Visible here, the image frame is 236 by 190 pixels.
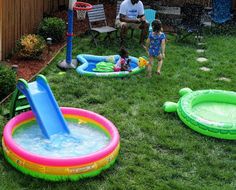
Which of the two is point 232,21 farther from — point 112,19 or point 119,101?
point 119,101

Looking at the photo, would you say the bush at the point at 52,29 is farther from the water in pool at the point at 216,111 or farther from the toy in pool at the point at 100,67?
the water in pool at the point at 216,111

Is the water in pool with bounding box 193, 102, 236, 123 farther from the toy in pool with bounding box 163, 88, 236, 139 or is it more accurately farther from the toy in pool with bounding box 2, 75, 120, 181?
the toy in pool with bounding box 2, 75, 120, 181

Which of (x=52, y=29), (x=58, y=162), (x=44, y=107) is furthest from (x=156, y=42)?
(x=58, y=162)

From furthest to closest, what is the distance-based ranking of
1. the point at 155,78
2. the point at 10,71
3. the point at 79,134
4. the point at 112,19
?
the point at 112,19 → the point at 155,78 → the point at 10,71 → the point at 79,134

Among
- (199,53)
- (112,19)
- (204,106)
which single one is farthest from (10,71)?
(112,19)

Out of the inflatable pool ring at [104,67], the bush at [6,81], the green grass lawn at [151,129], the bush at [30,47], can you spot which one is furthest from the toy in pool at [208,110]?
the bush at [30,47]

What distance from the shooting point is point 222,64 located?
441 inches

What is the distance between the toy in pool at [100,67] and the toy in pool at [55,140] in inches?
88.6

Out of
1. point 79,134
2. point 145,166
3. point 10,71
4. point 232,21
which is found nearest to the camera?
point 145,166

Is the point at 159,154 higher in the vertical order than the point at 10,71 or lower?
lower

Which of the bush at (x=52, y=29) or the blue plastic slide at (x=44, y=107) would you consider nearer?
the blue plastic slide at (x=44, y=107)

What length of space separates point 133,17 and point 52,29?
7.11ft

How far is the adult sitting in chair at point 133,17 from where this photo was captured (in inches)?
473

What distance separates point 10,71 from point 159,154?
10.4 ft
